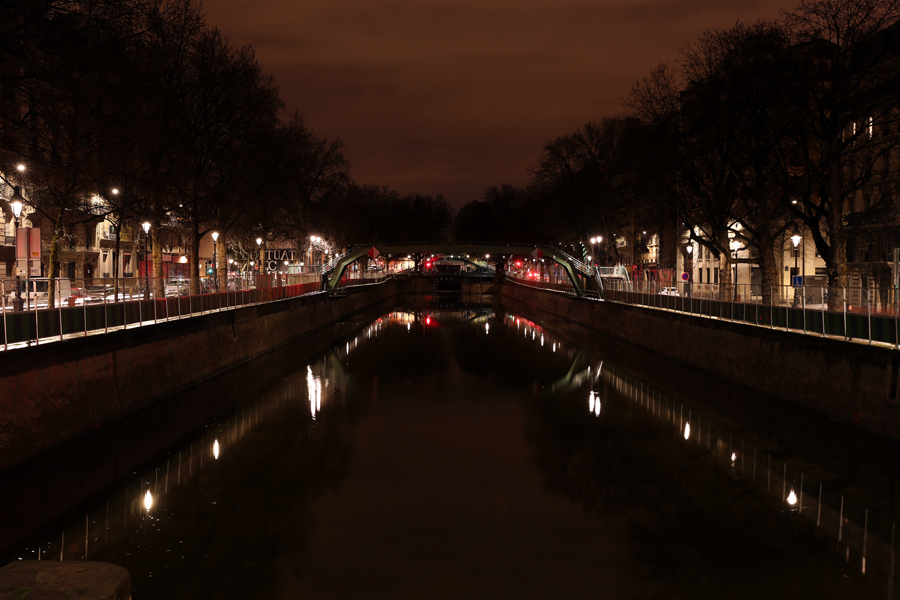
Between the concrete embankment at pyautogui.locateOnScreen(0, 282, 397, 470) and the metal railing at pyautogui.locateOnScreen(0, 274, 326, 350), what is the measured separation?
0.52 meters

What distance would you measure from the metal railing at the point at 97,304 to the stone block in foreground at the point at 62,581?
1077cm

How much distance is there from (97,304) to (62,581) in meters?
16.0

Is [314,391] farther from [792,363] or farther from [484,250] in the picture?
[484,250]

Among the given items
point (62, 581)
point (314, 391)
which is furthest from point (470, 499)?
point (314, 391)

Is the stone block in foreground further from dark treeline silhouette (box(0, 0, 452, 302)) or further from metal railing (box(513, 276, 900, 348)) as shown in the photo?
metal railing (box(513, 276, 900, 348))

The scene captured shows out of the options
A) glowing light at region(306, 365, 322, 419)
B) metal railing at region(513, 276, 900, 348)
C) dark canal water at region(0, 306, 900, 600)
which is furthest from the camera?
glowing light at region(306, 365, 322, 419)

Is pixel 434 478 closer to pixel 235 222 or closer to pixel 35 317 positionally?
pixel 35 317

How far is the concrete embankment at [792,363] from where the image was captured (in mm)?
19797

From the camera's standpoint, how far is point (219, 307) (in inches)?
1356

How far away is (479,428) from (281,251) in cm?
6034

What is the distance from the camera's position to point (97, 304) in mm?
22484

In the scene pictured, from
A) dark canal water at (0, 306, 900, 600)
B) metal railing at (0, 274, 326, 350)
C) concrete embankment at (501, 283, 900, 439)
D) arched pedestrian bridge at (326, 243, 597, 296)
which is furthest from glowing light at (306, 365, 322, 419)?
arched pedestrian bridge at (326, 243, 597, 296)

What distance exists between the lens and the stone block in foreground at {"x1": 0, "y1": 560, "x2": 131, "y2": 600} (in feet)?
24.6

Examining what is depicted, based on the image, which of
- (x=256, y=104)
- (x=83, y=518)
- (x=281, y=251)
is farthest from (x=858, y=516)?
(x=281, y=251)
